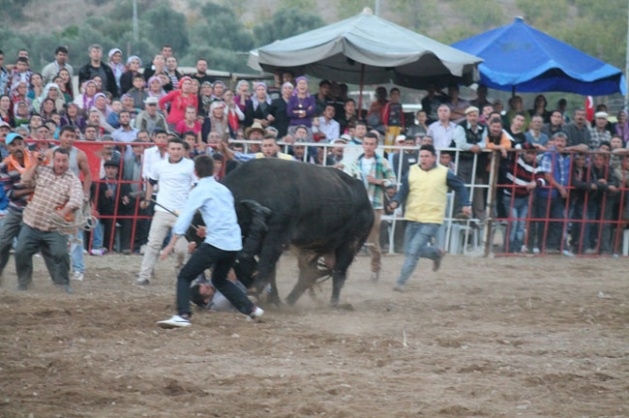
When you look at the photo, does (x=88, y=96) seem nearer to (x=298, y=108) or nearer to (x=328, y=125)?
(x=298, y=108)

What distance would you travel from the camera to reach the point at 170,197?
1345 cm

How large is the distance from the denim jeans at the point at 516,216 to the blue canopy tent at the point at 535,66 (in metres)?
2.78

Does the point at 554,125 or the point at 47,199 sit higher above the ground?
the point at 554,125

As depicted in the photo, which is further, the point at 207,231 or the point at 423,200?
the point at 423,200

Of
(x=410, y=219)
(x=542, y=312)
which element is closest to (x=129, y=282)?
(x=410, y=219)

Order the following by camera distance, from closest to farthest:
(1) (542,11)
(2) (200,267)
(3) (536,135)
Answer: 1. (2) (200,267)
2. (3) (536,135)
3. (1) (542,11)

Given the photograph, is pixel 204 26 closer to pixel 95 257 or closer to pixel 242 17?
pixel 242 17

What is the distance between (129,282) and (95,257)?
1.97 m

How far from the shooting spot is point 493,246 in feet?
59.5

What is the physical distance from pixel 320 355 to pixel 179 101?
828 centimetres

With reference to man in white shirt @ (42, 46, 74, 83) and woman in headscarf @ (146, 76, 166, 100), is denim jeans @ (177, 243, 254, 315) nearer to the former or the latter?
woman in headscarf @ (146, 76, 166, 100)

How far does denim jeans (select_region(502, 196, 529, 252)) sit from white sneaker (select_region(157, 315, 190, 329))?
840 centimetres

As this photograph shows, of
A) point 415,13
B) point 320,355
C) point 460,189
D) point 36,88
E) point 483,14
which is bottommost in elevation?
point 320,355

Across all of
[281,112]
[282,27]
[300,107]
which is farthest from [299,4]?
[300,107]
